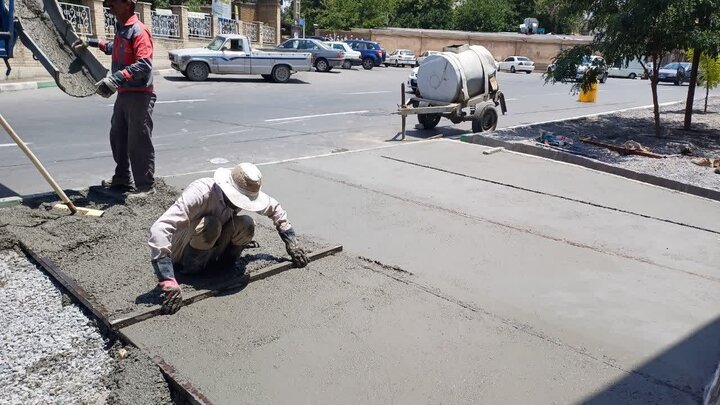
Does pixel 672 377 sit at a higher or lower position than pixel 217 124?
lower

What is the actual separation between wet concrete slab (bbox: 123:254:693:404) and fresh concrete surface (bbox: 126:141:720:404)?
0.01 m

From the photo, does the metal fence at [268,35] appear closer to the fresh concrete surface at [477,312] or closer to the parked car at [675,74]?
the parked car at [675,74]

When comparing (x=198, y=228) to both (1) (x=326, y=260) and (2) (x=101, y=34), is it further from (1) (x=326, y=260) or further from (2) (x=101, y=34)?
(2) (x=101, y=34)

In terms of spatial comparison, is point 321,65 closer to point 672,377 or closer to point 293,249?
point 293,249

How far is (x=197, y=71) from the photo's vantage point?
828 inches

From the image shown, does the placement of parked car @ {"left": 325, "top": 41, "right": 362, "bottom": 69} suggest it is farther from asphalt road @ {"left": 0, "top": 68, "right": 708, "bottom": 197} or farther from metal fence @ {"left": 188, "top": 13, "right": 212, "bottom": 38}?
asphalt road @ {"left": 0, "top": 68, "right": 708, "bottom": 197}

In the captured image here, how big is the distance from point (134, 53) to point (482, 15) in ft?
197

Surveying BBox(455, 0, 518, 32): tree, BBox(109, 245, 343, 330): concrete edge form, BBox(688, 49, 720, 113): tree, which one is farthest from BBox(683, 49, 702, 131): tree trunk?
BBox(455, 0, 518, 32): tree

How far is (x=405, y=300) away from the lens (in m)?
4.64

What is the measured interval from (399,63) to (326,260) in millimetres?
36736

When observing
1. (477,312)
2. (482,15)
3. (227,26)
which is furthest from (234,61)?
(482,15)

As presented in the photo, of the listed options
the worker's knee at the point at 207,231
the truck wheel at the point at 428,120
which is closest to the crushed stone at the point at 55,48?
the worker's knee at the point at 207,231

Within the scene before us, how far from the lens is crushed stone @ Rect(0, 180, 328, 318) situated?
4414 mm

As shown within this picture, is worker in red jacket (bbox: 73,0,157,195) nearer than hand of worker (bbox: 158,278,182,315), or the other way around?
hand of worker (bbox: 158,278,182,315)
